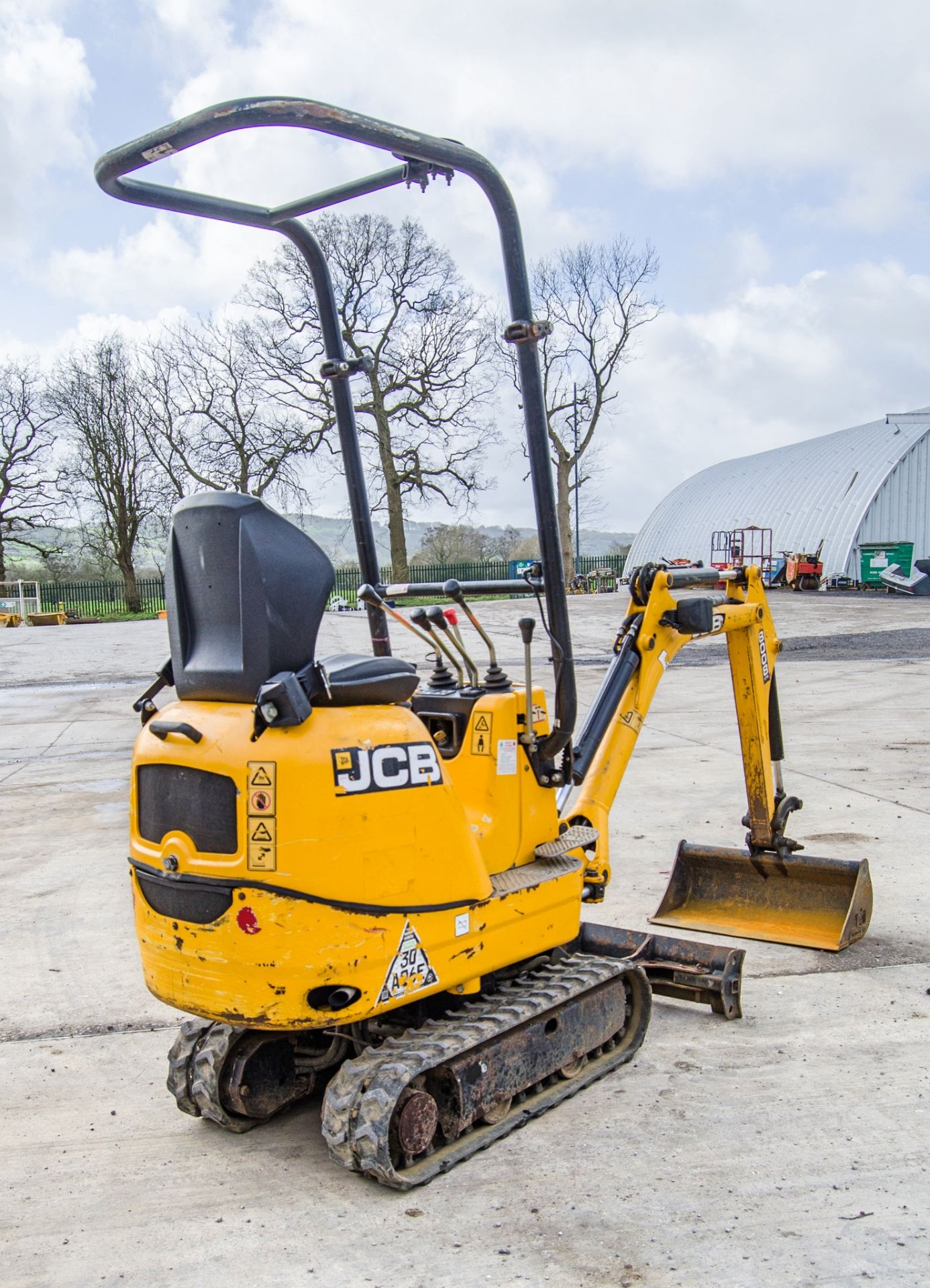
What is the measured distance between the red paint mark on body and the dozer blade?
3032mm

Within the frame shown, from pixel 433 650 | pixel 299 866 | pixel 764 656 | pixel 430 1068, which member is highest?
pixel 433 650

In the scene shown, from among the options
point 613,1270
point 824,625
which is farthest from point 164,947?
point 824,625

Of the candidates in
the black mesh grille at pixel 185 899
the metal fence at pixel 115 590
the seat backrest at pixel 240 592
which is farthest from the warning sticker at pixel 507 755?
the metal fence at pixel 115 590

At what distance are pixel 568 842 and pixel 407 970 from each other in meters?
0.99

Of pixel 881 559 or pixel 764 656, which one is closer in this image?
pixel 764 656

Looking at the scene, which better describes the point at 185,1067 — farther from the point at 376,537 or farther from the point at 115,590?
the point at 115,590

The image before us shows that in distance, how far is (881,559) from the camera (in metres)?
36.8

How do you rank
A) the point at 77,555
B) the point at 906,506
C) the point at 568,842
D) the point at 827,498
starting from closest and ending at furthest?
1. the point at 568,842
2. the point at 906,506
3. the point at 827,498
4. the point at 77,555

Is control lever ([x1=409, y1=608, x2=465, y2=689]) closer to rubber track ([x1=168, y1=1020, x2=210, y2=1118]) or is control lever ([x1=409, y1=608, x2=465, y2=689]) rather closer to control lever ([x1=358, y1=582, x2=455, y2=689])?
control lever ([x1=358, y1=582, x2=455, y2=689])

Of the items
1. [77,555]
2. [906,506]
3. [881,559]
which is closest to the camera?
[881,559]

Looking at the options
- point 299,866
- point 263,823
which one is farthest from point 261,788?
point 299,866

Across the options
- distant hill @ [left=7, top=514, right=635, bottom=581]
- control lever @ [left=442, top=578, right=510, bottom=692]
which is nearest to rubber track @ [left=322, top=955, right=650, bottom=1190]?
control lever @ [left=442, top=578, right=510, bottom=692]

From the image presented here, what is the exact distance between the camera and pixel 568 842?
4.10 metres

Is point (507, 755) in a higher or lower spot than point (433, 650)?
lower
